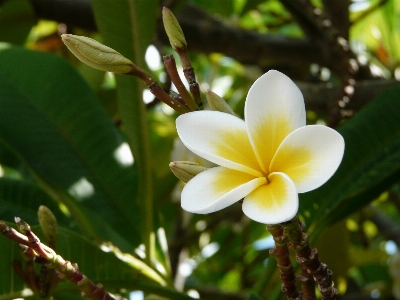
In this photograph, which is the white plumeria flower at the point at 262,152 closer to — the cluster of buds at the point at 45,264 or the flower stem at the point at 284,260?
the flower stem at the point at 284,260

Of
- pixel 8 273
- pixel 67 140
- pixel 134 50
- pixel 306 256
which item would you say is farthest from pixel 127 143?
pixel 306 256

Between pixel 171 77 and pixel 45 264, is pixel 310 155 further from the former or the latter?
pixel 45 264

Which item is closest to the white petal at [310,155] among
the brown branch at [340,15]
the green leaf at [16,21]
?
the brown branch at [340,15]

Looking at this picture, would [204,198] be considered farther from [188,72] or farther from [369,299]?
[369,299]

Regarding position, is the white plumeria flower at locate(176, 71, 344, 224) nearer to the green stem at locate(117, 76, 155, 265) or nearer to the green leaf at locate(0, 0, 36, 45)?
the green stem at locate(117, 76, 155, 265)

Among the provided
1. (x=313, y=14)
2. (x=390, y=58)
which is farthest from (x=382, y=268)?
(x=313, y=14)

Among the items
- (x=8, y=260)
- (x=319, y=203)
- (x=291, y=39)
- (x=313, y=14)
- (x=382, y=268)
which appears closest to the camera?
(x=8, y=260)
